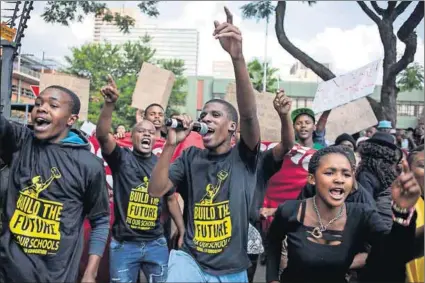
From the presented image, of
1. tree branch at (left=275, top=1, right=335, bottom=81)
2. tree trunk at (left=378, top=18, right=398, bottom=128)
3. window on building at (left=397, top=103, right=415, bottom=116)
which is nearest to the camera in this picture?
tree trunk at (left=378, top=18, right=398, bottom=128)

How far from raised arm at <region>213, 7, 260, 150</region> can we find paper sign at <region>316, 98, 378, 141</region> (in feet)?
12.2

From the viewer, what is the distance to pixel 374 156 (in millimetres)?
3736

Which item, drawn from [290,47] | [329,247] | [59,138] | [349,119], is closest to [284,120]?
[329,247]

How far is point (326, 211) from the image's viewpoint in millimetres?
2691

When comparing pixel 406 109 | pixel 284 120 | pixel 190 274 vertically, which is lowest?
pixel 190 274

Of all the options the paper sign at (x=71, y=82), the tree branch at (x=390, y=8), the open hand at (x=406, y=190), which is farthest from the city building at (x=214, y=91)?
the open hand at (x=406, y=190)

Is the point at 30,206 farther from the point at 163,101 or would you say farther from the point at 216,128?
the point at 163,101

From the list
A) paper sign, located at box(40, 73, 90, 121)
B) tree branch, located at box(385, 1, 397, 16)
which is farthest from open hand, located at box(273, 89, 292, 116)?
tree branch, located at box(385, 1, 397, 16)

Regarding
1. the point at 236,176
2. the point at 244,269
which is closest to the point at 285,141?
the point at 236,176

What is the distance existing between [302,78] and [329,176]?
174 ft

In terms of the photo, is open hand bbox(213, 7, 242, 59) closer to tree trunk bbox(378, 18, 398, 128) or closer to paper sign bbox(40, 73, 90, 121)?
paper sign bbox(40, 73, 90, 121)

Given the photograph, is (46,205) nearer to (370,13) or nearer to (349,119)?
(349,119)

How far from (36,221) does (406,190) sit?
1.78 m

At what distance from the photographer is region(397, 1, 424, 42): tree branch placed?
26.0 feet
